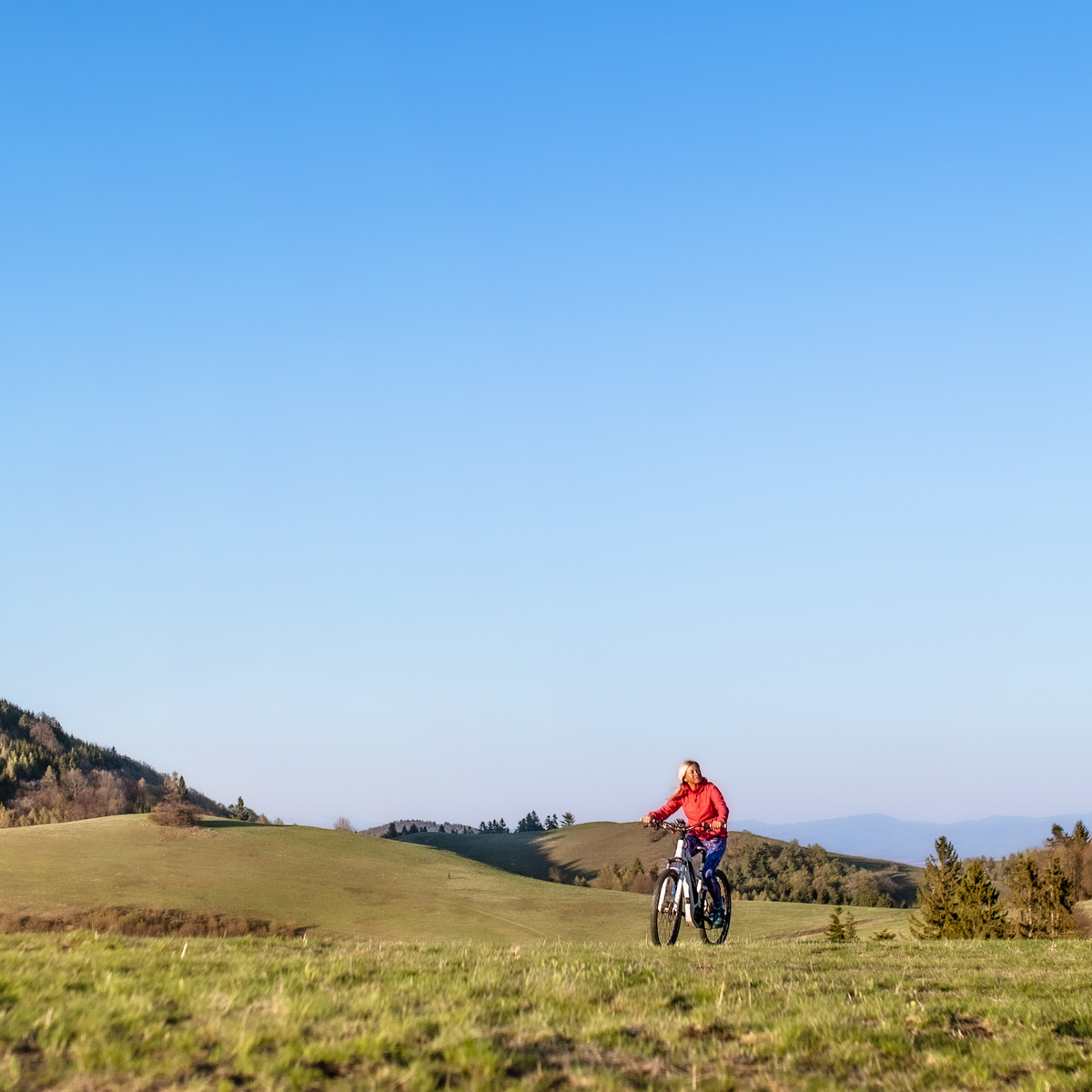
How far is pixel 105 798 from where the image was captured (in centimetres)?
10025

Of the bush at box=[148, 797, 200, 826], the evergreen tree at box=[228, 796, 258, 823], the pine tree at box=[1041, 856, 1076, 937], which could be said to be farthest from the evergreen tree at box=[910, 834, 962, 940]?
the evergreen tree at box=[228, 796, 258, 823]

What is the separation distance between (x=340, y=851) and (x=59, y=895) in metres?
32.9

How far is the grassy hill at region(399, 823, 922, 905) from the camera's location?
393 feet

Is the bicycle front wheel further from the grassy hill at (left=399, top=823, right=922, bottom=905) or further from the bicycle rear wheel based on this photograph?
the grassy hill at (left=399, top=823, right=922, bottom=905)

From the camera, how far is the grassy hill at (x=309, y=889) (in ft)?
197

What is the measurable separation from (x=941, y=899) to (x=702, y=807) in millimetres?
48062

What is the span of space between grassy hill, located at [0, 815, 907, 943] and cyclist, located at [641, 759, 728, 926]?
42.7m

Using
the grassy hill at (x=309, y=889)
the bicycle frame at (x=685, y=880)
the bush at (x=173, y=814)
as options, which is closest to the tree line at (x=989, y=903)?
the grassy hill at (x=309, y=889)

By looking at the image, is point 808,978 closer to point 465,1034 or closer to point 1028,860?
point 465,1034

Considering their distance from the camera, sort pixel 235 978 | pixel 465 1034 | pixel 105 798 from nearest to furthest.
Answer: pixel 465 1034 → pixel 235 978 → pixel 105 798

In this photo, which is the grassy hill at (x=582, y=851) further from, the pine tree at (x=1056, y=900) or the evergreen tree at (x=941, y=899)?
A: the pine tree at (x=1056, y=900)

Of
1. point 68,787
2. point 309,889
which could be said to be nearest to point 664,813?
point 309,889

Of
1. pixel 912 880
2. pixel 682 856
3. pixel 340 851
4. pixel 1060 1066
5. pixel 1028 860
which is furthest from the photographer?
pixel 912 880

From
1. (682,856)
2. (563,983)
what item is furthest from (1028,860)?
(563,983)
